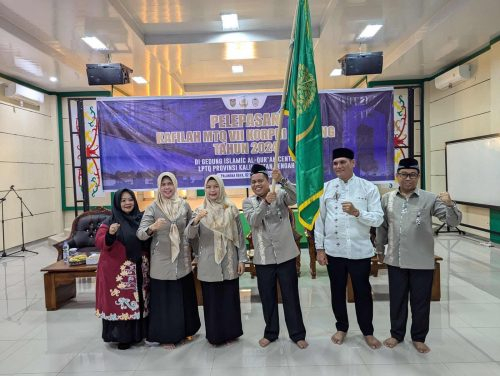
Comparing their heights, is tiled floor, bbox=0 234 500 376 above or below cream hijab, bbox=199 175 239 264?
below

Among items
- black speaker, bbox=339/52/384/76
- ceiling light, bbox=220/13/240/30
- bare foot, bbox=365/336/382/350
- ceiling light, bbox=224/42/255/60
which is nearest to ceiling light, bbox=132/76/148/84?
ceiling light, bbox=224/42/255/60

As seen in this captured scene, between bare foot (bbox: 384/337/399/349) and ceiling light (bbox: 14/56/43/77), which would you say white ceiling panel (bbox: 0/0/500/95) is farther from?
bare foot (bbox: 384/337/399/349)

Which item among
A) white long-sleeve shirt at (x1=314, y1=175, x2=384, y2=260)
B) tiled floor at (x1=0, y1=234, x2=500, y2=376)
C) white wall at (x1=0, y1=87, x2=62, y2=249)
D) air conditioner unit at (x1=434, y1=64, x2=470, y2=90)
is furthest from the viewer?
white wall at (x1=0, y1=87, x2=62, y2=249)

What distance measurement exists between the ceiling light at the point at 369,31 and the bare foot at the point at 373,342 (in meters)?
4.21

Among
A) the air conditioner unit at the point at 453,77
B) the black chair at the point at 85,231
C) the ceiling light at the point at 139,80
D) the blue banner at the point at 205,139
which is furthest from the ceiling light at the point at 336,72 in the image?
the black chair at the point at 85,231

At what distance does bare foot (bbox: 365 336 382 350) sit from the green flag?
44.3 inches

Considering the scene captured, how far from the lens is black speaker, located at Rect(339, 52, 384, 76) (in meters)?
5.37

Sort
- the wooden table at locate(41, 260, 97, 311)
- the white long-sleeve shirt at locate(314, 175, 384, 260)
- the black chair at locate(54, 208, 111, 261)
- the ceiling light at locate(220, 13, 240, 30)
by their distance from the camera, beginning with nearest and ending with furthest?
1. the white long-sleeve shirt at locate(314, 175, 384, 260)
2. the wooden table at locate(41, 260, 97, 311)
3. the ceiling light at locate(220, 13, 240, 30)
4. the black chair at locate(54, 208, 111, 261)

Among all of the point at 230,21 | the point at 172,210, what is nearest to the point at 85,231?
the point at 172,210

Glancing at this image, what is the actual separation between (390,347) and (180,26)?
4968mm

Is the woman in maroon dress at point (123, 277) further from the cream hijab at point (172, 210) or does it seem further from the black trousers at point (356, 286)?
the black trousers at point (356, 286)

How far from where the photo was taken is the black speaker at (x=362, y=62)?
5.37 m

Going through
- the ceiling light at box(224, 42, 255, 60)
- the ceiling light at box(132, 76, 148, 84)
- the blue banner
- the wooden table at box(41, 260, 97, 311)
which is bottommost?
the wooden table at box(41, 260, 97, 311)

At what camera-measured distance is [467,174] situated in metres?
7.04
